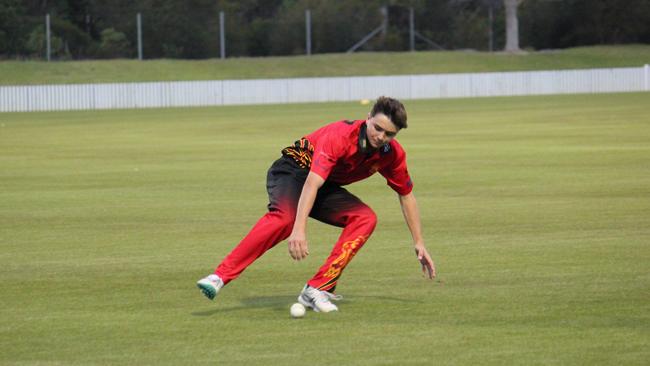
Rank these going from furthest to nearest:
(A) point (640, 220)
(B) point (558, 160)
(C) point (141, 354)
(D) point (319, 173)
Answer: (B) point (558, 160) → (A) point (640, 220) → (D) point (319, 173) → (C) point (141, 354)

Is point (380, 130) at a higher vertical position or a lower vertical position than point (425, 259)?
higher

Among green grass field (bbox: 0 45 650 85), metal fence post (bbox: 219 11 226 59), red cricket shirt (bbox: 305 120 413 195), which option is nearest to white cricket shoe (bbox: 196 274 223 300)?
red cricket shirt (bbox: 305 120 413 195)

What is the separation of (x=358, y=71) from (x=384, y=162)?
2299 inches

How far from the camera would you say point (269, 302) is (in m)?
9.62

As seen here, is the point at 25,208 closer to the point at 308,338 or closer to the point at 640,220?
the point at 640,220

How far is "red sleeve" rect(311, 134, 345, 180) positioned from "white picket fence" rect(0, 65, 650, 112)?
154 ft

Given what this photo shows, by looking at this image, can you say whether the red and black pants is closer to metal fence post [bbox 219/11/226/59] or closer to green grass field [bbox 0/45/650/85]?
green grass field [bbox 0/45/650/85]

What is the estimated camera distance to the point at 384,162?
8.70 m

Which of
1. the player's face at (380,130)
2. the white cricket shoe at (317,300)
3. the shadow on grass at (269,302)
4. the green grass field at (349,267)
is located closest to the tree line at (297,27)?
the green grass field at (349,267)

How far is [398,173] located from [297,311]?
1152mm

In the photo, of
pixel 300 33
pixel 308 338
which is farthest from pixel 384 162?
pixel 300 33

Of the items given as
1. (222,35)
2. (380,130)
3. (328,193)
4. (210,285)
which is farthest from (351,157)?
(222,35)

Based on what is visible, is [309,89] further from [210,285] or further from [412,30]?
[210,285]

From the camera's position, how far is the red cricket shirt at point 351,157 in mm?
8328
